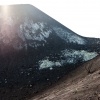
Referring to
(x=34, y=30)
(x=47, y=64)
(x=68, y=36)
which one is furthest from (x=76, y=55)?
(x=34, y=30)

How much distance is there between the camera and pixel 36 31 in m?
59.4

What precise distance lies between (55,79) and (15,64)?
30.4ft

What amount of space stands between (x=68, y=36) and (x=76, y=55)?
1102cm

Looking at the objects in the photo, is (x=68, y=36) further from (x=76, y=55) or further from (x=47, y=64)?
(x=47, y=64)

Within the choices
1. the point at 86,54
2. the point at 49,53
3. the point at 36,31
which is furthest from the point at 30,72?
the point at 36,31

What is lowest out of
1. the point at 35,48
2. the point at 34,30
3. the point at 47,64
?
the point at 47,64

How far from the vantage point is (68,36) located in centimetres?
6172

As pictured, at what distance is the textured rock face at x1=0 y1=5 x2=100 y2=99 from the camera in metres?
43.6

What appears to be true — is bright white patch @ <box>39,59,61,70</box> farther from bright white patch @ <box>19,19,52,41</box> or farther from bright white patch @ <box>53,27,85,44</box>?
bright white patch @ <box>53,27,85,44</box>

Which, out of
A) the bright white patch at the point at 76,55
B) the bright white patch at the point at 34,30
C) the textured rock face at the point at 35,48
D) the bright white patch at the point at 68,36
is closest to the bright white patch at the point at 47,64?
the textured rock face at the point at 35,48

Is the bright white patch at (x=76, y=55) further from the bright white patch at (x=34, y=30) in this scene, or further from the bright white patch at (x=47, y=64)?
the bright white patch at (x=34, y=30)

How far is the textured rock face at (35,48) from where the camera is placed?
43594 millimetres

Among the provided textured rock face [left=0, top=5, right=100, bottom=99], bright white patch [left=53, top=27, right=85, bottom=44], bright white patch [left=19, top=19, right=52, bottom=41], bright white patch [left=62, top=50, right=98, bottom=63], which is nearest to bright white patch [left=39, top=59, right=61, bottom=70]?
textured rock face [left=0, top=5, right=100, bottom=99]

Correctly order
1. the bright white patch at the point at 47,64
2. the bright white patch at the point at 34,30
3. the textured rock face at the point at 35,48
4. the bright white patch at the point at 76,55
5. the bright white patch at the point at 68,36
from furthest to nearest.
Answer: the bright white patch at the point at 68,36
the bright white patch at the point at 34,30
the bright white patch at the point at 76,55
the bright white patch at the point at 47,64
the textured rock face at the point at 35,48
